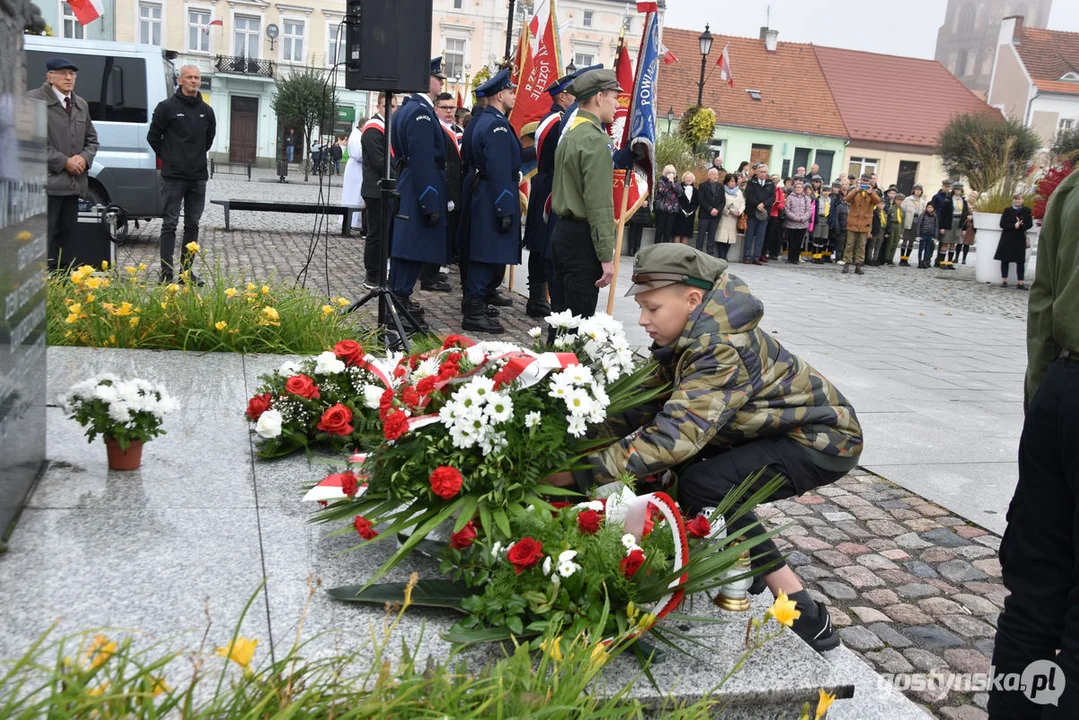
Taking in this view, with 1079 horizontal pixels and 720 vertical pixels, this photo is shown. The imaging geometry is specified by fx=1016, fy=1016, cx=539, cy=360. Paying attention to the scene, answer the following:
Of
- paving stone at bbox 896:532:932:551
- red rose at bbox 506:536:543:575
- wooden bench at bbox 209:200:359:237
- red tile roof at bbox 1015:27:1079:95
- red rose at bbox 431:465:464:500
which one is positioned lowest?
paving stone at bbox 896:532:932:551

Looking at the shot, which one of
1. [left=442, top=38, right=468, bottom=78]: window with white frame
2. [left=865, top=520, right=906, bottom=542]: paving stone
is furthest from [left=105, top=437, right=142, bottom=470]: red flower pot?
[left=442, top=38, right=468, bottom=78]: window with white frame

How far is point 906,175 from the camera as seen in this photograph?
5194cm

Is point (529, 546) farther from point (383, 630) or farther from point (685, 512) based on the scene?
point (685, 512)

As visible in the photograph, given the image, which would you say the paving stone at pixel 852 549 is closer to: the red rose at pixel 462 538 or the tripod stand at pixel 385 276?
the red rose at pixel 462 538

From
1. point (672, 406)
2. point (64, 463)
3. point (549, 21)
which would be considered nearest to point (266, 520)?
point (64, 463)

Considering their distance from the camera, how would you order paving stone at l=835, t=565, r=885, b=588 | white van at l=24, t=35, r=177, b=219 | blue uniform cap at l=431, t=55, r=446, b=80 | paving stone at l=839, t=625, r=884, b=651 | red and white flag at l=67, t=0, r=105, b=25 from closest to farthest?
paving stone at l=839, t=625, r=884, b=651
paving stone at l=835, t=565, r=885, b=588
blue uniform cap at l=431, t=55, r=446, b=80
white van at l=24, t=35, r=177, b=219
red and white flag at l=67, t=0, r=105, b=25

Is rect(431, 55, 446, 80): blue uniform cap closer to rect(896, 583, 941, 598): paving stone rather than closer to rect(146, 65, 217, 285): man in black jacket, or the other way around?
rect(146, 65, 217, 285): man in black jacket

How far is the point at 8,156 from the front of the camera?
3.02 m

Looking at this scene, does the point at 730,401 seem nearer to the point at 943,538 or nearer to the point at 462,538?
the point at 462,538

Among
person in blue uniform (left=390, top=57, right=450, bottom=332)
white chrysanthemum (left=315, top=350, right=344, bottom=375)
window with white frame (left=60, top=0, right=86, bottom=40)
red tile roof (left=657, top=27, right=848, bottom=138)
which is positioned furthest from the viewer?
red tile roof (left=657, top=27, right=848, bottom=138)

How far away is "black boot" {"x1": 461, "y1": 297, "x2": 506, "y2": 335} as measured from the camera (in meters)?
8.67

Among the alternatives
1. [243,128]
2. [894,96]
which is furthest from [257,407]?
[894,96]

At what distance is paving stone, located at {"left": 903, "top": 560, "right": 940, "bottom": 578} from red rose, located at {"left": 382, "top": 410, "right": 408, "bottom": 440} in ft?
→ 8.02

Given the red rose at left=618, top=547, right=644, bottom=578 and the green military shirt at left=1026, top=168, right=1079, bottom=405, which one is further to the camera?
the red rose at left=618, top=547, right=644, bottom=578
